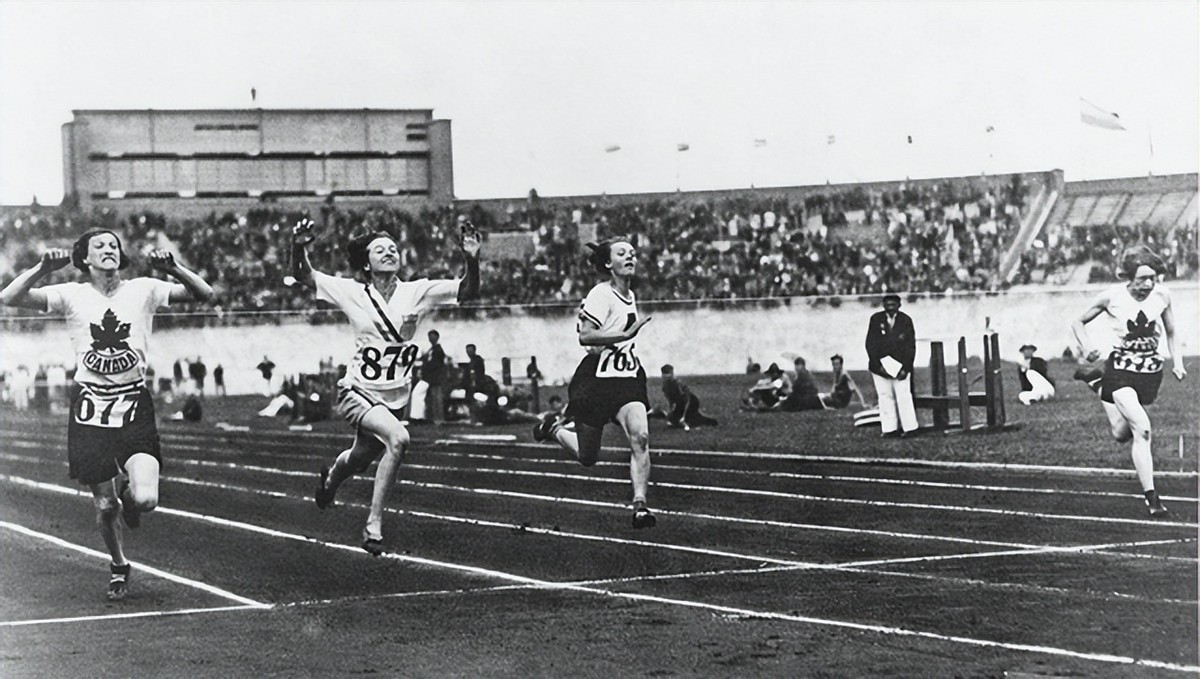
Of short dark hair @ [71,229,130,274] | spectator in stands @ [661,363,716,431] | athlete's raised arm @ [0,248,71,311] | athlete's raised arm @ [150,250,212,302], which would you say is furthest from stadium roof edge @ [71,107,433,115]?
spectator in stands @ [661,363,716,431]

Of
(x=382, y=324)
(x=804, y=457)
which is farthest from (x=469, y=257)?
(x=804, y=457)

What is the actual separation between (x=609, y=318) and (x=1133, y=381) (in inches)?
146

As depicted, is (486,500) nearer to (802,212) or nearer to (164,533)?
(164,533)

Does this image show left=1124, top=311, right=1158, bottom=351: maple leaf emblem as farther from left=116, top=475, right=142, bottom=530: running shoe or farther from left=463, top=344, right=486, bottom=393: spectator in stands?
left=116, top=475, right=142, bottom=530: running shoe

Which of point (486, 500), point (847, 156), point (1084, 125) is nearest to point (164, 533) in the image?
point (486, 500)

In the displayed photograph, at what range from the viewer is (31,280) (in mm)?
7219

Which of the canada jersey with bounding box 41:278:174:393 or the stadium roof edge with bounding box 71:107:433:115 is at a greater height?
the stadium roof edge with bounding box 71:107:433:115

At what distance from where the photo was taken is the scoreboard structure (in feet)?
30.1

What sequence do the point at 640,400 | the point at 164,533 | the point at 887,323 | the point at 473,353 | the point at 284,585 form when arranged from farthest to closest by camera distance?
the point at 887,323 → the point at 473,353 → the point at 164,533 → the point at 640,400 → the point at 284,585

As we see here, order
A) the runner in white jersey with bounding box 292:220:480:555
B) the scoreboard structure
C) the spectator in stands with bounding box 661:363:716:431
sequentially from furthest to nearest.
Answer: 1. the spectator in stands with bounding box 661:363:716:431
2. the scoreboard structure
3. the runner in white jersey with bounding box 292:220:480:555

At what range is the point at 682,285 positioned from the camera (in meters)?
15.6

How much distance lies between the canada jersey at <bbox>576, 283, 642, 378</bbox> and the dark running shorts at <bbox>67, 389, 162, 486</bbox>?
2501 mm

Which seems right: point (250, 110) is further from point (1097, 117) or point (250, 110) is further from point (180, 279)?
point (1097, 117)

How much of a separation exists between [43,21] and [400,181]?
2358 millimetres
